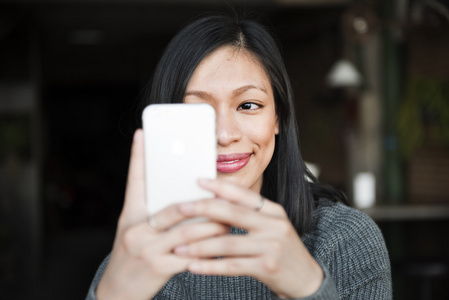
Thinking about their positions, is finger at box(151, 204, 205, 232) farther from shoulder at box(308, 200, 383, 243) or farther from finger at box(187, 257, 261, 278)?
shoulder at box(308, 200, 383, 243)

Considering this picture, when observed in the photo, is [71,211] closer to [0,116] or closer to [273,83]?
[0,116]

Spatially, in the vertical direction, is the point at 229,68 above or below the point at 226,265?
above

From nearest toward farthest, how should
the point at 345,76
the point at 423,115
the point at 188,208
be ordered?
the point at 188,208 < the point at 423,115 < the point at 345,76

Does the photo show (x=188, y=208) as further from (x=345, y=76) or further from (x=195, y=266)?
(x=345, y=76)

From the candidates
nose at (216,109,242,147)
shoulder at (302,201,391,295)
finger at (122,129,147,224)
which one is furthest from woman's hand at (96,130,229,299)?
shoulder at (302,201,391,295)

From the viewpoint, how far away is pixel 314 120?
7055mm

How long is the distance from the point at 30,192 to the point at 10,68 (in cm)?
147

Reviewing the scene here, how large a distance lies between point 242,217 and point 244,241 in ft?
0.14

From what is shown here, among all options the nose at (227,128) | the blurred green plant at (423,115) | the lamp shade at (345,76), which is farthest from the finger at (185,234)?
the lamp shade at (345,76)

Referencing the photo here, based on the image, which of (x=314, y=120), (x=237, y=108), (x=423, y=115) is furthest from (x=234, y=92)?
(x=314, y=120)

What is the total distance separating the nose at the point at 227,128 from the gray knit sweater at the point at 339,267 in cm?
41

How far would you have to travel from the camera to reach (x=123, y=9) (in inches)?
253

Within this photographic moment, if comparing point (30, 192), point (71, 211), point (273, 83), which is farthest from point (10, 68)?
point (273, 83)

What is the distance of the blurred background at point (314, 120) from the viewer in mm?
4309
